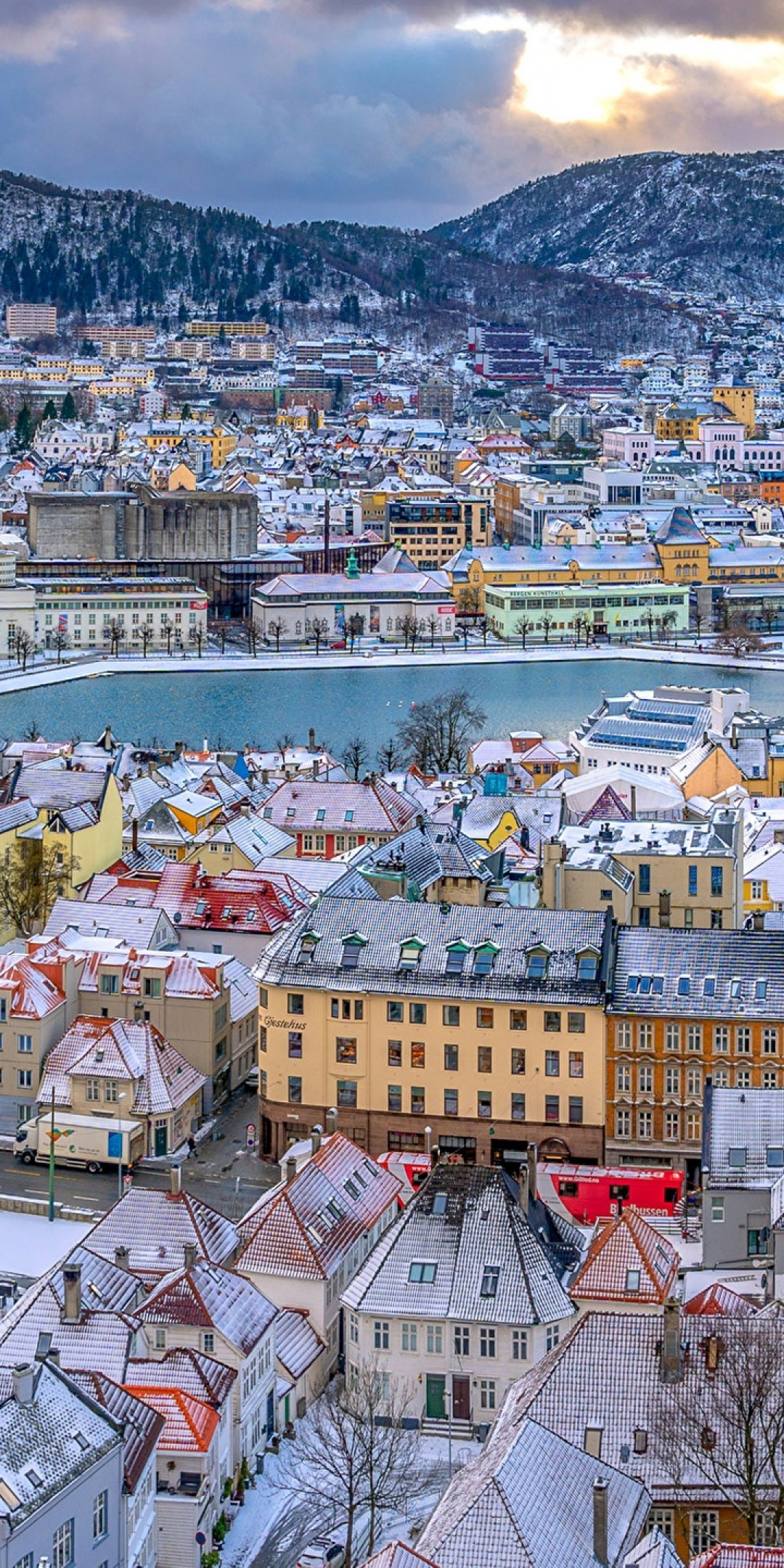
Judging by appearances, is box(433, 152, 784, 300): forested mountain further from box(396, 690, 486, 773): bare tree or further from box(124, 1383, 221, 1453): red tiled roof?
box(124, 1383, 221, 1453): red tiled roof

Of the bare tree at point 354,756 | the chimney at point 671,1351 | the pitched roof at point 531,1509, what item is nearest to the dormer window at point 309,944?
the chimney at point 671,1351

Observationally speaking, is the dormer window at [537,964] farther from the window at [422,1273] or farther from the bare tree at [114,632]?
the bare tree at [114,632]

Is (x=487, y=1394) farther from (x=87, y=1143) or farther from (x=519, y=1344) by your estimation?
(x=87, y=1143)

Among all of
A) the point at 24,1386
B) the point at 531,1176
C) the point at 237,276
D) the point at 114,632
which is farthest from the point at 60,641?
the point at 237,276

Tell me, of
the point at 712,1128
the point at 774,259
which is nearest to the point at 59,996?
the point at 712,1128

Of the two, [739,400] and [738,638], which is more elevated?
[739,400]

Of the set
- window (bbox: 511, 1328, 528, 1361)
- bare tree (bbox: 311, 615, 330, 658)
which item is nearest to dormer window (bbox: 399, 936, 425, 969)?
window (bbox: 511, 1328, 528, 1361)

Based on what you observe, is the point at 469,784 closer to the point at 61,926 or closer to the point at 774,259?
the point at 61,926
